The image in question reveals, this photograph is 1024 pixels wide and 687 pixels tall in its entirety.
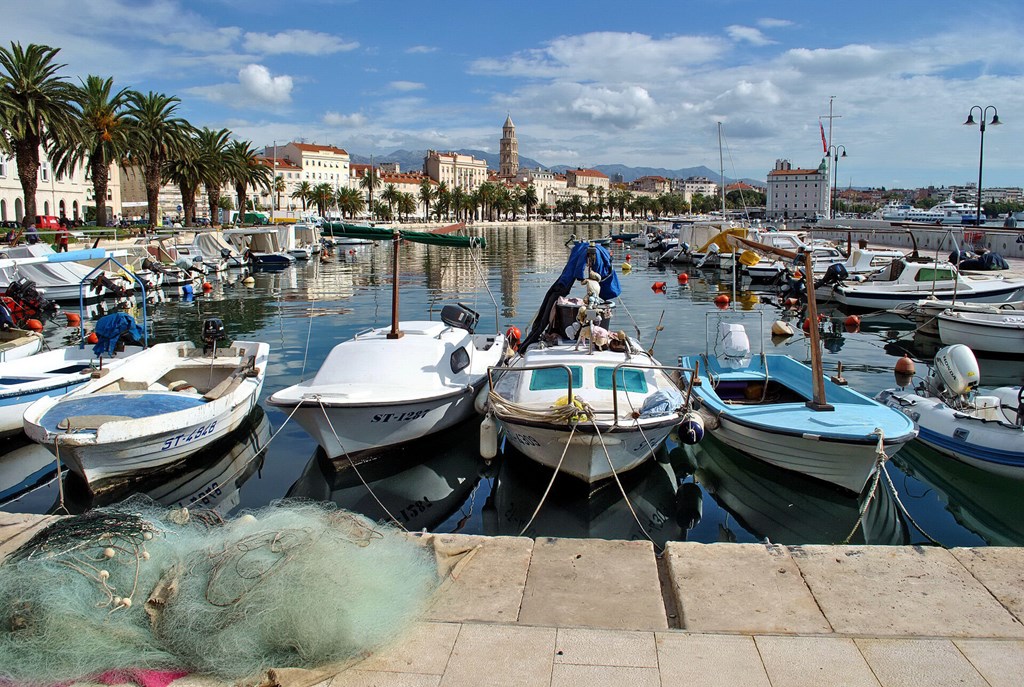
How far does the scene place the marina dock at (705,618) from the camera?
5031mm

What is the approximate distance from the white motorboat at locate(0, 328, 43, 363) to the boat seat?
766 cm

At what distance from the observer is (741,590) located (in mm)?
6367

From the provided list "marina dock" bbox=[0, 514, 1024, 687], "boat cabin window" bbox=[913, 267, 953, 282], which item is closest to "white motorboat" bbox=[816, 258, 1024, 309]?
"boat cabin window" bbox=[913, 267, 953, 282]

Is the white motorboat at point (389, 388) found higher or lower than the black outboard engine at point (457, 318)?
lower

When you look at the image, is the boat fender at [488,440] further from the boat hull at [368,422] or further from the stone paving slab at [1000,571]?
the stone paving slab at [1000,571]

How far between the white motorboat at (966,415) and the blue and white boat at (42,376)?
49.9 ft

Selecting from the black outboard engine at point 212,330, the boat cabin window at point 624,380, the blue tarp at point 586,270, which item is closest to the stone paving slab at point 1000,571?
the boat cabin window at point 624,380

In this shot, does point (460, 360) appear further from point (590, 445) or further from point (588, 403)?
point (590, 445)

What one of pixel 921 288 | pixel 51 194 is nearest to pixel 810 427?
pixel 921 288

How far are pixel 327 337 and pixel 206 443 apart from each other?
13.5 meters

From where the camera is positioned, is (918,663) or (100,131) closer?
(918,663)

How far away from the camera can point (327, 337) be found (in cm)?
2652

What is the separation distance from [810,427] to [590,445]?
3313 millimetres

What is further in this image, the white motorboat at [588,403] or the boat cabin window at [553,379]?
the boat cabin window at [553,379]
